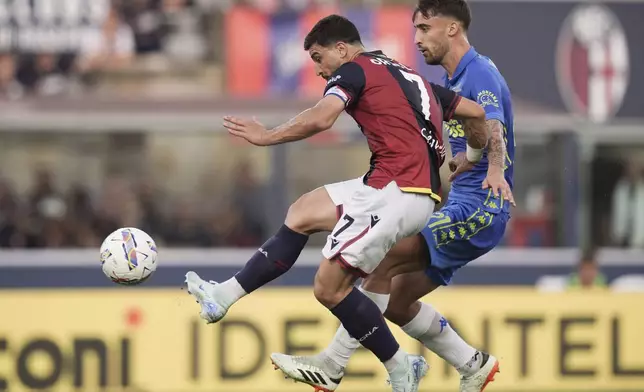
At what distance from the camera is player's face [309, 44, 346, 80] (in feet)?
25.2

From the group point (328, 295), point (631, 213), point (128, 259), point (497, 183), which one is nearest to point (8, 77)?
point (631, 213)

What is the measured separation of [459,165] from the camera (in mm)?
8148

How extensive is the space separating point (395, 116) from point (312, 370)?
1647mm

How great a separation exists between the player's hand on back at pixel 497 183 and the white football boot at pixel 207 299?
5.70ft

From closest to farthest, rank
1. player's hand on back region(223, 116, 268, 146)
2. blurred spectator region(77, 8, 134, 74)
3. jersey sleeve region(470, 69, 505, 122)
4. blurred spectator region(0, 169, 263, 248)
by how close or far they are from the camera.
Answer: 1. player's hand on back region(223, 116, 268, 146)
2. jersey sleeve region(470, 69, 505, 122)
3. blurred spectator region(0, 169, 263, 248)
4. blurred spectator region(77, 8, 134, 74)

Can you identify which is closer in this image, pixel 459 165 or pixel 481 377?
pixel 459 165

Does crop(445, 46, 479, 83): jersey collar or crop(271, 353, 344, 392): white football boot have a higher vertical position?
crop(445, 46, 479, 83): jersey collar

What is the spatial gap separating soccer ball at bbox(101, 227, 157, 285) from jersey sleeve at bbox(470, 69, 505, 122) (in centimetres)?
228

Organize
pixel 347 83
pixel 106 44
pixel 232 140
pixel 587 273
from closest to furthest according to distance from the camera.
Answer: pixel 347 83 < pixel 587 273 < pixel 232 140 < pixel 106 44

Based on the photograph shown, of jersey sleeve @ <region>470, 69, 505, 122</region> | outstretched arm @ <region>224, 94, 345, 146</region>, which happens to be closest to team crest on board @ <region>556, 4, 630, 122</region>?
jersey sleeve @ <region>470, 69, 505, 122</region>

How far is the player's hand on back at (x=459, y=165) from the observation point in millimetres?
8086

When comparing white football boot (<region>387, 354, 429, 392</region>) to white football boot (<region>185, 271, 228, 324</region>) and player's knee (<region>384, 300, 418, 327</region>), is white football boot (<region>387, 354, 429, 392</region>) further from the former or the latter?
white football boot (<region>185, 271, 228, 324</region>)

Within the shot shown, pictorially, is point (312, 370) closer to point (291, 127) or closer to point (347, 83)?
point (291, 127)

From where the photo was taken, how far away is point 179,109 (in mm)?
16766
